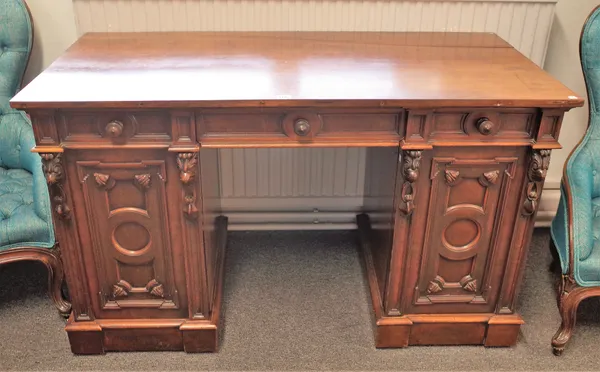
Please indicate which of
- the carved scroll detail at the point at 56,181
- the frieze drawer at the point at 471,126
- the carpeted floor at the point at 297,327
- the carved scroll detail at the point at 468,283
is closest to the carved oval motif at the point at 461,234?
the carved scroll detail at the point at 468,283

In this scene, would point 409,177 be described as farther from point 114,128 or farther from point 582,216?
point 114,128

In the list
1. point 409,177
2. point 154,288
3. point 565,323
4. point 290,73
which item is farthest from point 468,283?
point 154,288

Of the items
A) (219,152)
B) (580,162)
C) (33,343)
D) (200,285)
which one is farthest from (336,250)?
(33,343)

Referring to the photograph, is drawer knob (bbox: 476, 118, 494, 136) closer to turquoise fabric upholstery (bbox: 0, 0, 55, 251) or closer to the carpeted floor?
the carpeted floor

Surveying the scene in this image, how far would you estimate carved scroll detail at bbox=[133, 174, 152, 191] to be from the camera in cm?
168

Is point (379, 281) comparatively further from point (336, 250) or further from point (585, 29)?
point (585, 29)

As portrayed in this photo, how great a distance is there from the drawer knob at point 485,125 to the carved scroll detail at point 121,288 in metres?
1.17

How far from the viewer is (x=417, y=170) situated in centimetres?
168

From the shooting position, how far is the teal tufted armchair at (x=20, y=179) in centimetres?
195

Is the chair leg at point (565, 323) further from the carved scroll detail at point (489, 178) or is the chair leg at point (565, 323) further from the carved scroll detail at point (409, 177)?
the carved scroll detail at point (409, 177)

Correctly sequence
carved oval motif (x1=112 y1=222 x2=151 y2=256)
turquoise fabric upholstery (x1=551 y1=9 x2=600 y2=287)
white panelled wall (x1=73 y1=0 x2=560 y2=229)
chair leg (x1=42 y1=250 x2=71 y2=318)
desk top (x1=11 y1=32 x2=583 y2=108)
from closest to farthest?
1. desk top (x1=11 y1=32 x2=583 y2=108)
2. carved oval motif (x1=112 y1=222 x2=151 y2=256)
3. turquoise fabric upholstery (x1=551 y1=9 x2=600 y2=287)
4. chair leg (x1=42 y1=250 x2=71 y2=318)
5. white panelled wall (x1=73 y1=0 x2=560 y2=229)

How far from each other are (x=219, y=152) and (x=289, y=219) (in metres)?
0.46

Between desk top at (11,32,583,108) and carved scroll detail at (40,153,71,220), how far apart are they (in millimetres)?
162

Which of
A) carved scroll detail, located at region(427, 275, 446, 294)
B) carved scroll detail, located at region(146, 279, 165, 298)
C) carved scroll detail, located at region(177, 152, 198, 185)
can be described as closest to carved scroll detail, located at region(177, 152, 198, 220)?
carved scroll detail, located at region(177, 152, 198, 185)
